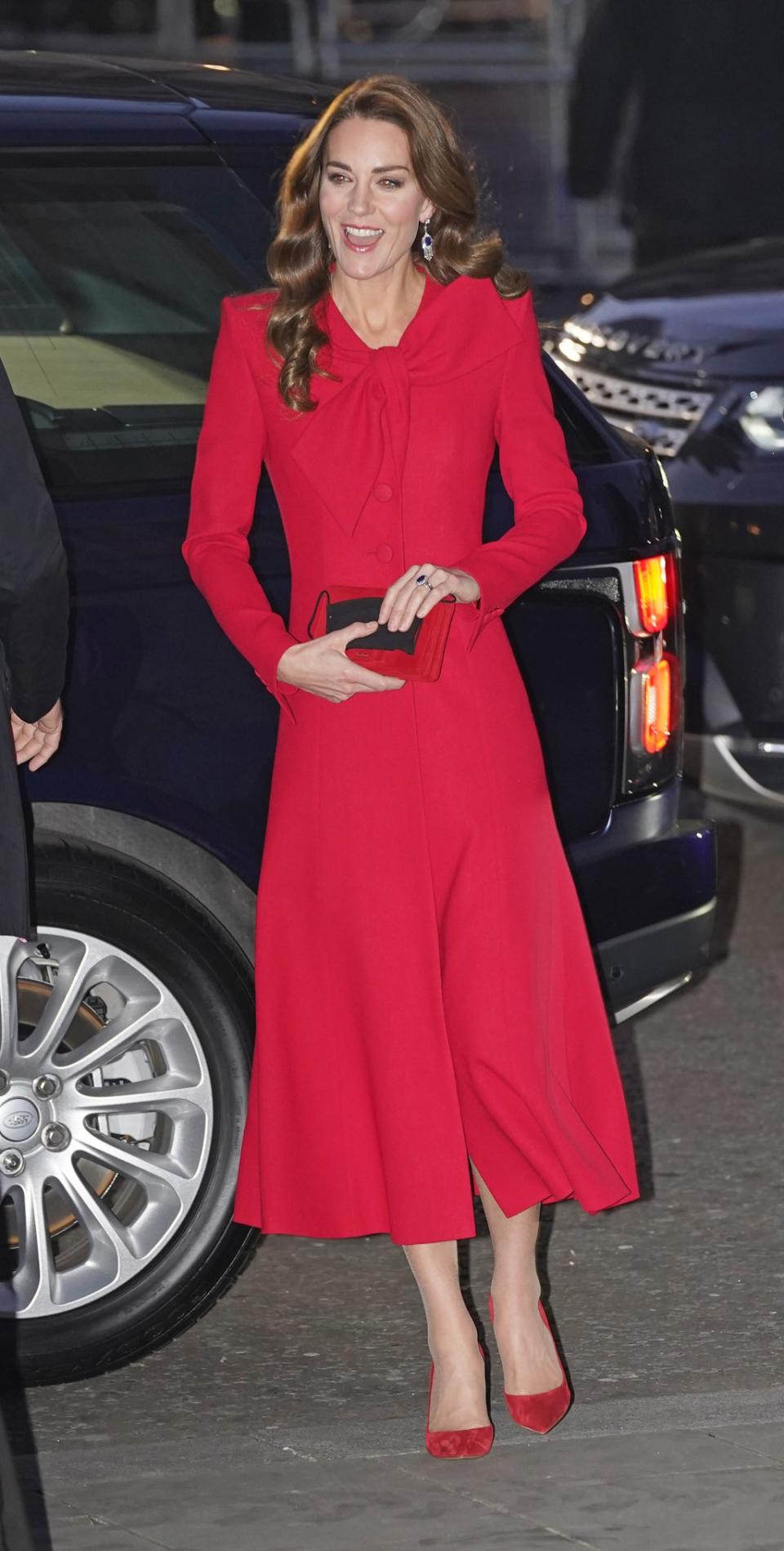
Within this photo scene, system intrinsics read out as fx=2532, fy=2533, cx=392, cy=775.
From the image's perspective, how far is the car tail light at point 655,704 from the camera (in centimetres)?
430

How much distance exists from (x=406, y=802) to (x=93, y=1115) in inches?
31.3

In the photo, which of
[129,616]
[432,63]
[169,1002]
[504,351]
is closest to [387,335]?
[504,351]

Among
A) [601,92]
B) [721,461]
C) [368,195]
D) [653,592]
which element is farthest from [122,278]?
[601,92]

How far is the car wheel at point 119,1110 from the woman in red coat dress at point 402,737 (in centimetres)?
35

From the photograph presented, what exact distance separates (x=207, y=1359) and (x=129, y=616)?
1235 mm

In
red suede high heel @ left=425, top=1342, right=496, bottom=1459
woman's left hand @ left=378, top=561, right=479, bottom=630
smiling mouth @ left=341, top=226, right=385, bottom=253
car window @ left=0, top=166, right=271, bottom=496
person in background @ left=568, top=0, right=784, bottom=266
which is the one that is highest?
person in background @ left=568, top=0, right=784, bottom=266

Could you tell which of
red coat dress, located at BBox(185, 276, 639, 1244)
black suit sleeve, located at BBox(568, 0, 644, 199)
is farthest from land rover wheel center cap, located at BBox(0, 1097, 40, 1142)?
black suit sleeve, located at BBox(568, 0, 644, 199)

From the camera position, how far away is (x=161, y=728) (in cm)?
390

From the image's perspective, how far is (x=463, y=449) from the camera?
141 inches

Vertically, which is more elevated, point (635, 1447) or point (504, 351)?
point (504, 351)

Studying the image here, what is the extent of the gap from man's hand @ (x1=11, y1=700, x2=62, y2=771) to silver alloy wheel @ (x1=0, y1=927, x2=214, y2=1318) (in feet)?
1.44

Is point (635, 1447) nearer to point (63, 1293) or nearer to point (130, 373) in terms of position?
point (63, 1293)

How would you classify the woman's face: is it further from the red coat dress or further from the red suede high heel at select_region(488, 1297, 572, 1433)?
the red suede high heel at select_region(488, 1297, 572, 1433)

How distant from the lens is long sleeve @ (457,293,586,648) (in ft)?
11.8
